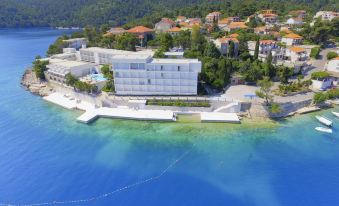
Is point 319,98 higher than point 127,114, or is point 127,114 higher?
point 319,98

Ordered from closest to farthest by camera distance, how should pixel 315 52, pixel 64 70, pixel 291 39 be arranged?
pixel 64 70, pixel 315 52, pixel 291 39

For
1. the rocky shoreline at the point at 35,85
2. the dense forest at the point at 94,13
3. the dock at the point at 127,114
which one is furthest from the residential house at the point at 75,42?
the dense forest at the point at 94,13

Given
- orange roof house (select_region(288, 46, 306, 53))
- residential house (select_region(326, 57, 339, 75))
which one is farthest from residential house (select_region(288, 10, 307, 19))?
residential house (select_region(326, 57, 339, 75))

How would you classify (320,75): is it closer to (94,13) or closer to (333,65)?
(333,65)

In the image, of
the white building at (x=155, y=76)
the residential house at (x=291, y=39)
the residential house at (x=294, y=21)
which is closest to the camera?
the white building at (x=155, y=76)

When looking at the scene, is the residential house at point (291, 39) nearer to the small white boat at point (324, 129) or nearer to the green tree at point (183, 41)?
the green tree at point (183, 41)

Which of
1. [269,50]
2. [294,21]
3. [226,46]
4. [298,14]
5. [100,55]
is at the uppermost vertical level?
[298,14]

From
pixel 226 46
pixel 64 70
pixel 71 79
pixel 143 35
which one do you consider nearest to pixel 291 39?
pixel 226 46
